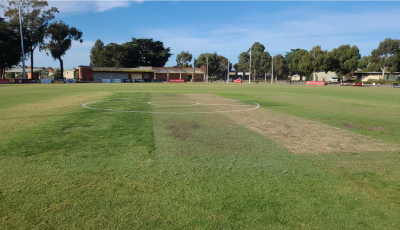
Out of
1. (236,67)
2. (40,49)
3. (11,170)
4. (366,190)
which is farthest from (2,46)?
(236,67)

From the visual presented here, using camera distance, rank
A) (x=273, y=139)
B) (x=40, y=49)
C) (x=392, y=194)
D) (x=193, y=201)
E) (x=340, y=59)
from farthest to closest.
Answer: (x=340, y=59) → (x=40, y=49) → (x=273, y=139) → (x=392, y=194) → (x=193, y=201)

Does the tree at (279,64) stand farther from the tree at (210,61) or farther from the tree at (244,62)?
the tree at (210,61)

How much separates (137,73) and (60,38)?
23.9 m

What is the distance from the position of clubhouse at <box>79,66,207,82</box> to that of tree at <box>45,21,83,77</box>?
9.03 m

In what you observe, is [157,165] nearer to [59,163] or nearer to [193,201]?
[193,201]

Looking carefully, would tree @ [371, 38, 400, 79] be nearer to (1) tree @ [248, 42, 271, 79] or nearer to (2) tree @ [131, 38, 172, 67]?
(1) tree @ [248, 42, 271, 79]

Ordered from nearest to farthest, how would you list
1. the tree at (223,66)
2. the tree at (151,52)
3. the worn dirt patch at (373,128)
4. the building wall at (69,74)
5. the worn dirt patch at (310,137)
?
1. the worn dirt patch at (310,137)
2. the worn dirt patch at (373,128)
3. the building wall at (69,74)
4. the tree at (151,52)
5. the tree at (223,66)

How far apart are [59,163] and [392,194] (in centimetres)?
501

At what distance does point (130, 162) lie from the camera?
4414 millimetres

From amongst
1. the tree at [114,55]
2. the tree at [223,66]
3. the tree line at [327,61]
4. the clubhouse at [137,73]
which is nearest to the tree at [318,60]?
the tree line at [327,61]

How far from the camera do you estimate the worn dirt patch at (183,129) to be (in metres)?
6.44

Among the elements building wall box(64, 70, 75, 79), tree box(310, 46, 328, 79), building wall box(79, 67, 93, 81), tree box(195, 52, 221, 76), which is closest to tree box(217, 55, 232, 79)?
tree box(195, 52, 221, 76)

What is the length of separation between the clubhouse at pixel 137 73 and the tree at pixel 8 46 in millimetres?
15444

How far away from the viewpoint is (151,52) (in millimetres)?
95438
